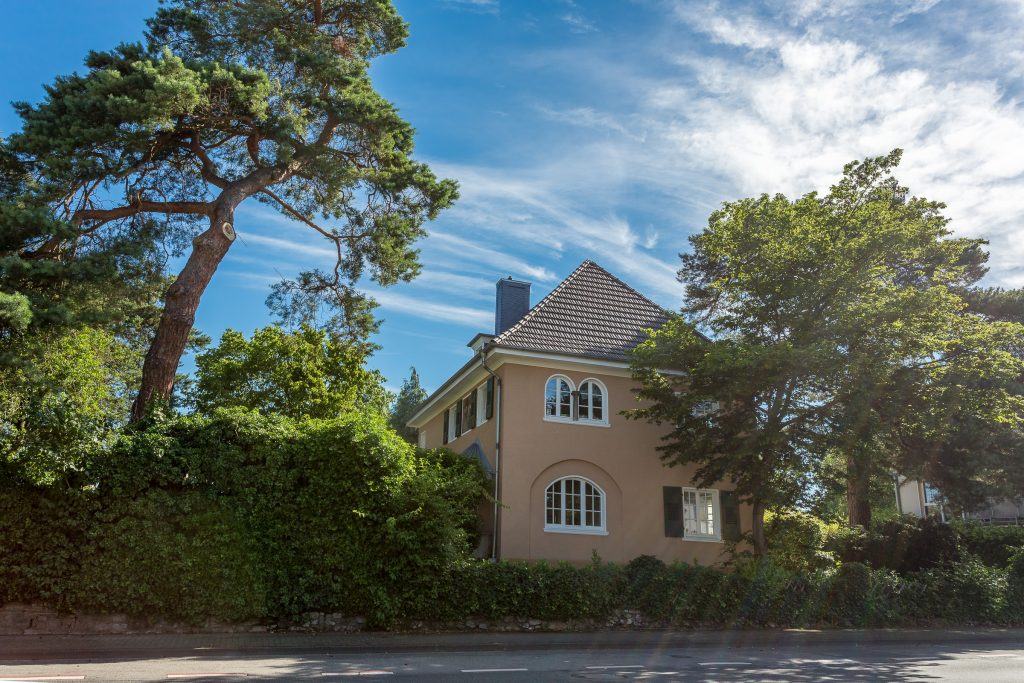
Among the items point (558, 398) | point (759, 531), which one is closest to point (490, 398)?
point (558, 398)

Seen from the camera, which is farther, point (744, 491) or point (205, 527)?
point (744, 491)

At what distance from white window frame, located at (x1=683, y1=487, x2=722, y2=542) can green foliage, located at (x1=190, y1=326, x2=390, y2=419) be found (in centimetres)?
1413

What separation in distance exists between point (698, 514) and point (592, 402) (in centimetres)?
436

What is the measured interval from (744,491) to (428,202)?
10520mm

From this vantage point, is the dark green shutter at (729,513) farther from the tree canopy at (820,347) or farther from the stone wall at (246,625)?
the stone wall at (246,625)

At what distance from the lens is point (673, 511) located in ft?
65.2

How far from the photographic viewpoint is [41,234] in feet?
43.6

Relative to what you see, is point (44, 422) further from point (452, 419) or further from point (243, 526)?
point (452, 419)

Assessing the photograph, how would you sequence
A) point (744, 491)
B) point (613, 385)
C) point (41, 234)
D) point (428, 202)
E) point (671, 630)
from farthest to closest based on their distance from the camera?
point (613, 385), point (428, 202), point (744, 491), point (671, 630), point (41, 234)

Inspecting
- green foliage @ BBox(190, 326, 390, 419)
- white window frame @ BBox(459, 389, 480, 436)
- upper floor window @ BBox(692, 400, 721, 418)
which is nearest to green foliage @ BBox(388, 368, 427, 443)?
green foliage @ BBox(190, 326, 390, 419)

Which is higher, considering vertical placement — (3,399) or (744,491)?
(3,399)

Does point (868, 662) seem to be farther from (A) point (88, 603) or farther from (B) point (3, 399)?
(B) point (3, 399)

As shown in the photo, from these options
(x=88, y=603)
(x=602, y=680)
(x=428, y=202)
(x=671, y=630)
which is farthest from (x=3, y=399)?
(x=671, y=630)

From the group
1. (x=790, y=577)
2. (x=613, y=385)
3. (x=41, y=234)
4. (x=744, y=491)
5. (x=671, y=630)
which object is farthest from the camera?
(x=613, y=385)
